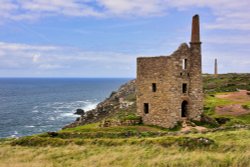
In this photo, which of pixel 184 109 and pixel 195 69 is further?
pixel 184 109

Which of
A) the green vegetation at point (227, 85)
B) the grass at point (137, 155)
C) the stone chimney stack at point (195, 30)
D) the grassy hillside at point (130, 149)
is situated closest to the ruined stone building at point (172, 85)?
the stone chimney stack at point (195, 30)

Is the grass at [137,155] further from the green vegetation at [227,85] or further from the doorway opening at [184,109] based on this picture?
the green vegetation at [227,85]

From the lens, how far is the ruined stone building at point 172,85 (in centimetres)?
3027

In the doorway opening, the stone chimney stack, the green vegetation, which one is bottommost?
the doorway opening

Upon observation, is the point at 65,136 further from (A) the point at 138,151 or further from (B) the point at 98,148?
(A) the point at 138,151

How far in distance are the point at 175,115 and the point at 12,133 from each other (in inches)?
1392

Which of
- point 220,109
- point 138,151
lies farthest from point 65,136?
point 220,109

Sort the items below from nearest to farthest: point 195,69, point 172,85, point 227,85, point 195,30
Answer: point 172,85 < point 195,69 < point 195,30 < point 227,85

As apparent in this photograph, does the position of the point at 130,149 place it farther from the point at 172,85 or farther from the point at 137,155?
the point at 172,85

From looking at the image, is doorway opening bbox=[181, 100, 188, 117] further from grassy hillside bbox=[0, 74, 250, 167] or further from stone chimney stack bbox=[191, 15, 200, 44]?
stone chimney stack bbox=[191, 15, 200, 44]

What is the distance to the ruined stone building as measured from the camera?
30.3m

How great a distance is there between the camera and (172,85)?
98.9 ft

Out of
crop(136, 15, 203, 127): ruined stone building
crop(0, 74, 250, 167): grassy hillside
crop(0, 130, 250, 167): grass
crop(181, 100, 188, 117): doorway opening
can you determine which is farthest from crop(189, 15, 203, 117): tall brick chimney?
crop(0, 130, 250, 167): grass

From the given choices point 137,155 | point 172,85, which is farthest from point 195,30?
point 137,155
